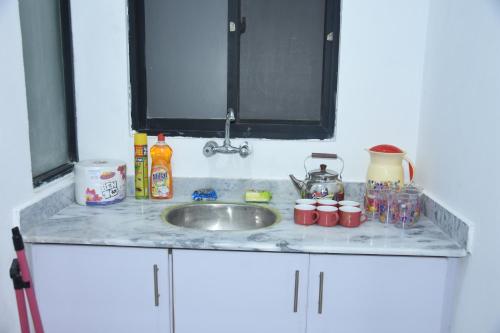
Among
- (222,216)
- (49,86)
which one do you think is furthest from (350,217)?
(49,86)

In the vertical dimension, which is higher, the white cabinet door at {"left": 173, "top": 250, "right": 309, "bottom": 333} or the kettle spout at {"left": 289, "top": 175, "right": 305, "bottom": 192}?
the kettle spout at {"left": 289, "top": 175, "right": 305, "bottom": 192}

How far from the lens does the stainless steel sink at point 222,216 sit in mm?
1824

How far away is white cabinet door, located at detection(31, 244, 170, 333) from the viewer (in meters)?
1.42

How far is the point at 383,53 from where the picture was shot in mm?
1821

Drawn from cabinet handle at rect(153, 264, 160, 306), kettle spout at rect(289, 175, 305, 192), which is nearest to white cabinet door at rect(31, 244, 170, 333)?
cabinet handle at rect(153, 264, 160, 306)

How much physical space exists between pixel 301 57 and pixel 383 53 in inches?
56.3

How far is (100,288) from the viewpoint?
4.71ft

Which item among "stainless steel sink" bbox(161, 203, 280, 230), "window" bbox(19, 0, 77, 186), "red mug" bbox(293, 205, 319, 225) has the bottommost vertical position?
"stainless steel sink" bbox(161, 203, 280, 230)

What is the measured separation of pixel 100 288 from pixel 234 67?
1.10 m

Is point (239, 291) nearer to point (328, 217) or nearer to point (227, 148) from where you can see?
point (328, 217)

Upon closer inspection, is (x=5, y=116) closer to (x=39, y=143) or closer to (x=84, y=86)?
(x=39, y=143)

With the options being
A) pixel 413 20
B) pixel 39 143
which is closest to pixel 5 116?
pixel 39 143

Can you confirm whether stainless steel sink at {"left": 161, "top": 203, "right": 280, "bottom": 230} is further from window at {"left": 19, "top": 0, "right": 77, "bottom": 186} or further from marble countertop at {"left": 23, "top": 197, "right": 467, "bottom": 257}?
window at {"left": 19, "top": 0, "right": 77, "bottom": 186}

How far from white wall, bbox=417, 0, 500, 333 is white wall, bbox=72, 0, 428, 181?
144 mm
